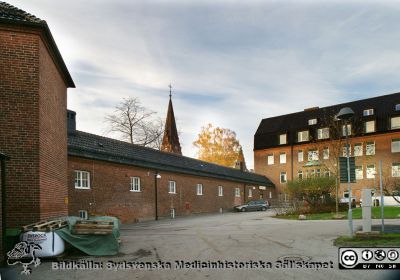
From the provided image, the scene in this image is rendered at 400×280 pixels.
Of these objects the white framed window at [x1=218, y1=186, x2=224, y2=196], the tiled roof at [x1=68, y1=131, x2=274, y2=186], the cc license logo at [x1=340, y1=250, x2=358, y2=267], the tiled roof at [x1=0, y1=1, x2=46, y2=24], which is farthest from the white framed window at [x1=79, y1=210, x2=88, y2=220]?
the white framed window at [x1=218, y1=186, x2=224, y2=196]

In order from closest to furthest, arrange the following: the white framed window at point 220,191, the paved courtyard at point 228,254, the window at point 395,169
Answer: the paved courtyard at point 228,254 → the white framed window at point 220,191 → the window at point 395,169

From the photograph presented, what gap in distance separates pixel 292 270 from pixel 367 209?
5.25 meters

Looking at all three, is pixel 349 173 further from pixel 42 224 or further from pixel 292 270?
pixel 42 224

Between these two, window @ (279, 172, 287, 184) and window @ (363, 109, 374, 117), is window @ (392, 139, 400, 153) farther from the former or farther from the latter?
window @ (279, 172, 287, 184)

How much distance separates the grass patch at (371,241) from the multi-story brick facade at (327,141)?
25739mm

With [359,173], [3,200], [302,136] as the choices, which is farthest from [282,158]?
[3,200]

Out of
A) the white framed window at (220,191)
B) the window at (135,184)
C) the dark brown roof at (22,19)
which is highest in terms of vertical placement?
the dark brown roof at (22,19)

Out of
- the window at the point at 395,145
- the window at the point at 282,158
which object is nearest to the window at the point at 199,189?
the window at the point at 282,158

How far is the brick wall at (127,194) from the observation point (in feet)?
70.1

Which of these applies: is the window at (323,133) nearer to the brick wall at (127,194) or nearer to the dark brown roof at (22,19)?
the brick wall at (127,194)

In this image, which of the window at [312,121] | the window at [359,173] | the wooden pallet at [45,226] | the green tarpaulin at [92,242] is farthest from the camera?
the window at [312,121]

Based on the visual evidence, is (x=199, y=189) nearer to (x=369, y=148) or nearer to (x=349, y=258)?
(x=369, y=148)

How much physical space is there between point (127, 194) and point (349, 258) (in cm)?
1788

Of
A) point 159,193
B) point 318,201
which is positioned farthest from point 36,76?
point 318,201
